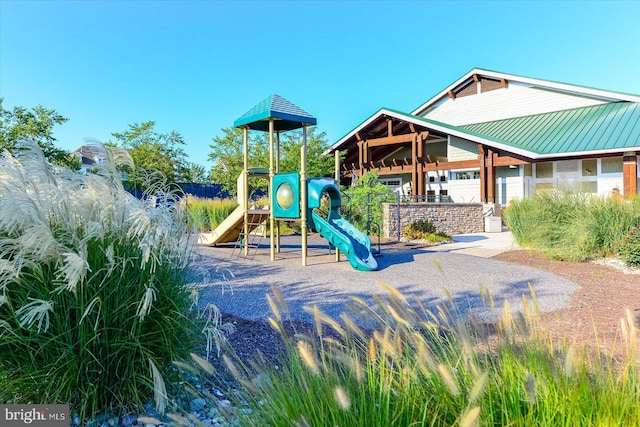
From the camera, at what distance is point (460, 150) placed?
75.5 ft

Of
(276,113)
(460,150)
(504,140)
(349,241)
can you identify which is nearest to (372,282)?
(349,241)

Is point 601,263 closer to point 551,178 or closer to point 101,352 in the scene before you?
point 101,352

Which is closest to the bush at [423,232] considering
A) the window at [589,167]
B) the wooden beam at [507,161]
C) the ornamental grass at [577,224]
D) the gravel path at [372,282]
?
the ornamental grass at [577,224]

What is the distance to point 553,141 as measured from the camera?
18516mm

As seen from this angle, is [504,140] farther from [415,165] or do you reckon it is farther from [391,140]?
[391,140]

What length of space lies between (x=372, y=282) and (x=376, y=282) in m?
2.23

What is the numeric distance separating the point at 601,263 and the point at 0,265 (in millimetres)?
10294

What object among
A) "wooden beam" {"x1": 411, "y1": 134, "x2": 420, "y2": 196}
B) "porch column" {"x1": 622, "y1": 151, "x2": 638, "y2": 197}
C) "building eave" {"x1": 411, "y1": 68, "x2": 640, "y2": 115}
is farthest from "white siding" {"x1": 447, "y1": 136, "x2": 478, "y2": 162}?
"porch column" {"x1": 622, "y1": 151, "x2": 638, "y2": 197}

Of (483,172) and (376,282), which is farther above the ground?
(483,172)

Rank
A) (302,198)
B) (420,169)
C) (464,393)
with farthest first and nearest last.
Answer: (420,169) < (302,198) < (464,393)

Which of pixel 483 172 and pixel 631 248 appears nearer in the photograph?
pixel 631 248

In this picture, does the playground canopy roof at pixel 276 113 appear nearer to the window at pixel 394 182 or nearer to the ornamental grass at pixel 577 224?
the ornamental grass at pixel 577 224

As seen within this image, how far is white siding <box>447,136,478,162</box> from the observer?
22.4m

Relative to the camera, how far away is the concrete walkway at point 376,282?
540 cm
